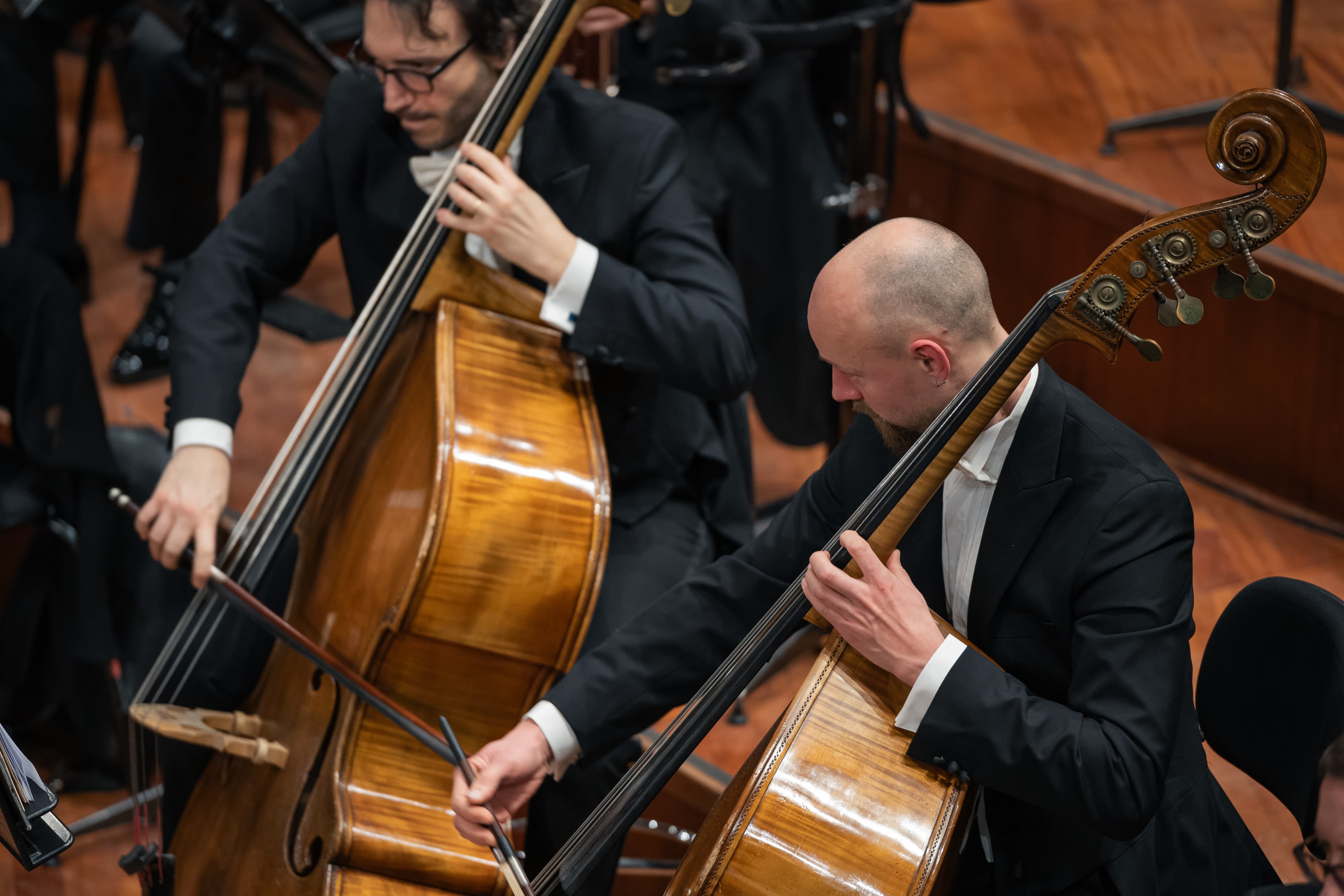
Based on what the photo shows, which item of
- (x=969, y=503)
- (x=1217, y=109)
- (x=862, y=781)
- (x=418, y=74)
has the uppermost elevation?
(x=418, y=74)

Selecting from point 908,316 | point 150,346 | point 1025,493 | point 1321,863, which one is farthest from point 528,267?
point 150,346

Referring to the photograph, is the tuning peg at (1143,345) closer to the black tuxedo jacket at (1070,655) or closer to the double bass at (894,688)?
the double bass at (894,688)

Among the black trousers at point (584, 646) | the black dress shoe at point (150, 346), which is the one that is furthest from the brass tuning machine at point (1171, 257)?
the black dress shoe at point (150, 346)

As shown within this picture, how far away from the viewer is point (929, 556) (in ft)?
5.12

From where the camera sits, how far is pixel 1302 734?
149 centimetres

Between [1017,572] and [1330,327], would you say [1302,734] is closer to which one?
[1017,572]

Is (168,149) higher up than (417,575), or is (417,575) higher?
(417,575)

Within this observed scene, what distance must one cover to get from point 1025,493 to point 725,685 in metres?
0.38

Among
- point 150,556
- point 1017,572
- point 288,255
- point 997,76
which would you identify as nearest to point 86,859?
point 150,556

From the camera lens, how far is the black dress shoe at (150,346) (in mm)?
3617

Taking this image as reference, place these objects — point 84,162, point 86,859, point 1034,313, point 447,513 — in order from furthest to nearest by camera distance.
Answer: point 84,162 < point 86,859 < point 447,513 < point 1034,313

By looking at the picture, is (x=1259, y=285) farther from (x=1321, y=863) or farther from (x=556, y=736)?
(x=556, y=736)

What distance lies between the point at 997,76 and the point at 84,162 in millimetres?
2606

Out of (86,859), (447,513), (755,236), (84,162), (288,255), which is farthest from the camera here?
(84,162)
